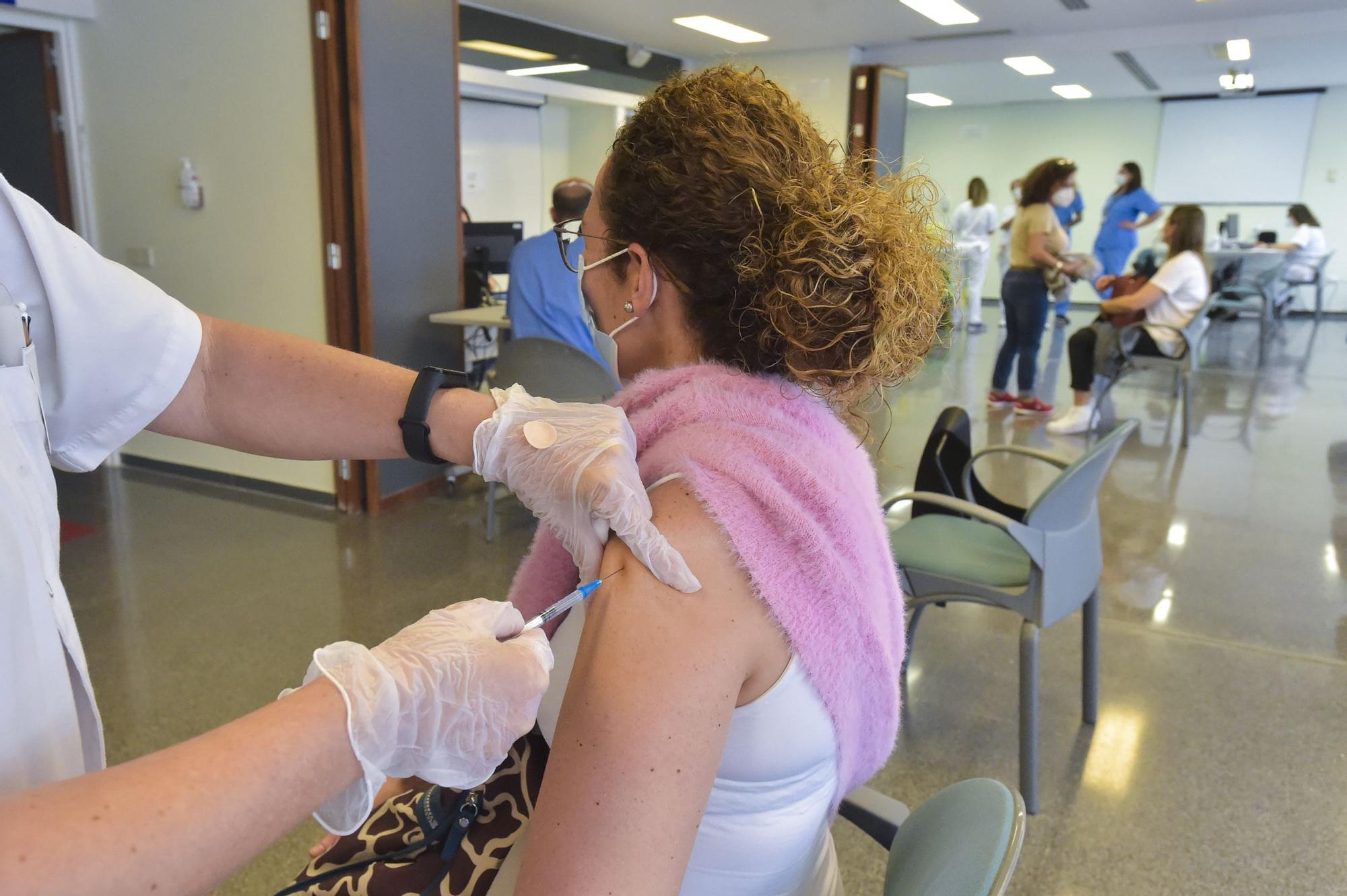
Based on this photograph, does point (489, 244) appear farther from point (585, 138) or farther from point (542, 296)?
point (585, 138)

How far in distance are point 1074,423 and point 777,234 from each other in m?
4.82

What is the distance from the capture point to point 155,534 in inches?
134

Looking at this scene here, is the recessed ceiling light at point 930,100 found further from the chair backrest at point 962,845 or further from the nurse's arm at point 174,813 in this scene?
the nurse's arm at point 174,813

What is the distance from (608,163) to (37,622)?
721 mm

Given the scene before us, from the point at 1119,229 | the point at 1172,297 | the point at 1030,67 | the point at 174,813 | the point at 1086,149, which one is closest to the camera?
the point at 174,813

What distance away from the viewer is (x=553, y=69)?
22.1 feet

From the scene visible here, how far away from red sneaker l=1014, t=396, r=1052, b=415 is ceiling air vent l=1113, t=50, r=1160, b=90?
3771 mm

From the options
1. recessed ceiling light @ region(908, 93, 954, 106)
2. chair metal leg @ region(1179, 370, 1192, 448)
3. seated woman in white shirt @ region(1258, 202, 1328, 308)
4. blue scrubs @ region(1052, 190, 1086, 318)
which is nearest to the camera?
chair metal leg @ region(1179, 370, 1192, 448)

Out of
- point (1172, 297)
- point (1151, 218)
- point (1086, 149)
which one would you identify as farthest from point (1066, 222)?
point (1086, 149)

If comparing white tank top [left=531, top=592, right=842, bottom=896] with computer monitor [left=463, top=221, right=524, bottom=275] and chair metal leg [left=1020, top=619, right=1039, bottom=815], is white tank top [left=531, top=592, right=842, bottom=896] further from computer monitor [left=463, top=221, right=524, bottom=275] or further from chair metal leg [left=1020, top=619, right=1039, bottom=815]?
computer monitor [left=463, top=221, right=524, bottom=275]

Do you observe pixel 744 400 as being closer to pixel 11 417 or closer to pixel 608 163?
pixel 608 163

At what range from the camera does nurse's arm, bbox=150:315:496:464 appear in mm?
1056

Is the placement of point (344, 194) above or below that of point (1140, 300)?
above

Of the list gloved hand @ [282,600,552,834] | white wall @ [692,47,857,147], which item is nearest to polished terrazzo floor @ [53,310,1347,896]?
gloved hand @ [282,600,552,834]
